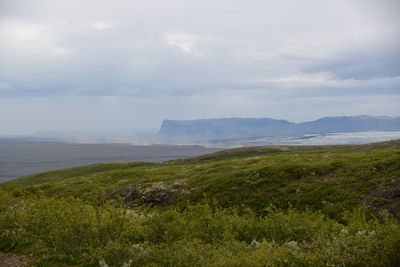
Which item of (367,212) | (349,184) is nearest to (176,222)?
(367,212)

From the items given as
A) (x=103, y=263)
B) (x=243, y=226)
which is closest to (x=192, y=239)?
(x=243, y=226)

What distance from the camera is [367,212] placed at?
24562mm

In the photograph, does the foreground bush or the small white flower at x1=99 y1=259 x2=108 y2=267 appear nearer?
the foreground bush

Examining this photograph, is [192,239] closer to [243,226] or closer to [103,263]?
[243,226]

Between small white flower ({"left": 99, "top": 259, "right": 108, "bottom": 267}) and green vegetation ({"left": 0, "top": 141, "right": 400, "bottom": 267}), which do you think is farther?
small white flower ({"left": 99, "top": 259, "right": 108, "bottom": 267})

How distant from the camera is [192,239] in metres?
18.0

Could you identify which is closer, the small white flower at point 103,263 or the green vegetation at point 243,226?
the green vegetation at point 243,226

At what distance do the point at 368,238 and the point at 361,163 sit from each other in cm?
2417

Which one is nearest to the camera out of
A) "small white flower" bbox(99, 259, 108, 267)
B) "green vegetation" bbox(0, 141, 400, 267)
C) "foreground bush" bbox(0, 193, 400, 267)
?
"foreground bush" bbox(0, 193, 400, 267)

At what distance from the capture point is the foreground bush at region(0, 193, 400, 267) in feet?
43.1

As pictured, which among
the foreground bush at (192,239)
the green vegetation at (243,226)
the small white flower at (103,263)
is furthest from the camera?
the small white flower at (103,263)

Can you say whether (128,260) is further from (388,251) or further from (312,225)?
(388,251)

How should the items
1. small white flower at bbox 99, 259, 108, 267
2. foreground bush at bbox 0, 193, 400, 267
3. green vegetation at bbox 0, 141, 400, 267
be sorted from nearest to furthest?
foreground bush at bbox 0, 193, 400, 267 → green vegetation at bbox 0, 141, 400, 267 → small white flower at bbox 99, 259, 108, 267

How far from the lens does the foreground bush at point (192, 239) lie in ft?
43.1
